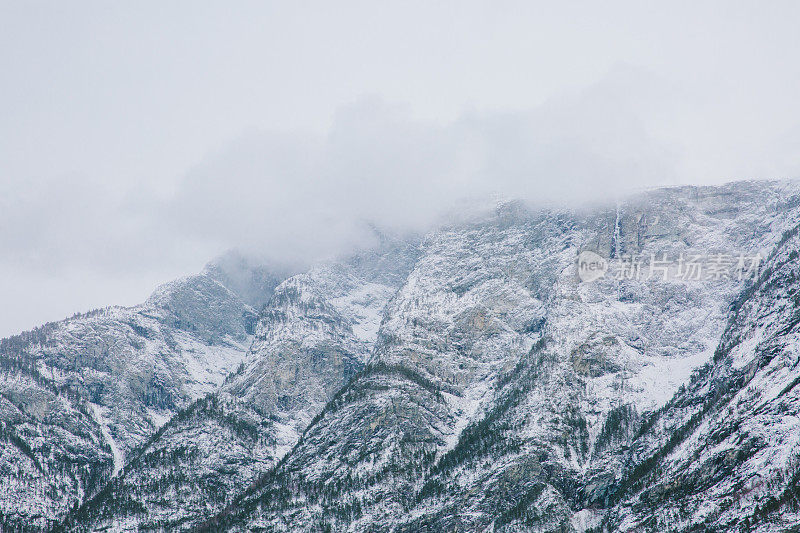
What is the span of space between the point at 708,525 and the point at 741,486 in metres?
12.2

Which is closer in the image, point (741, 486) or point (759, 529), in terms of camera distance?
point (759, 529)

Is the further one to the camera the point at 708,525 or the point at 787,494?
the point at 708,525

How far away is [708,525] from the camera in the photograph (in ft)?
650

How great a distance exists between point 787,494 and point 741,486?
15.1 metres

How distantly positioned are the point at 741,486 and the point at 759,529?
657 inches

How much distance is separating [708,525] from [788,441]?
90.3 feet

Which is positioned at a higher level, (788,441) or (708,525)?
(788,441)

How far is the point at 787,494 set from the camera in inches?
7279

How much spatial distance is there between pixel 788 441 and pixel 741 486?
15368 millimetres

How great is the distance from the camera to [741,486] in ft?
654

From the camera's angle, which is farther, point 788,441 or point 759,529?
point 788,441

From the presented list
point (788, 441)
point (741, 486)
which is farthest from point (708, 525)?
point (788, 441)

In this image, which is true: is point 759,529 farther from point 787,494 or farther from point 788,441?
point 788,441

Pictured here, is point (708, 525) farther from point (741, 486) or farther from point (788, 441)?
point (788, 441)
